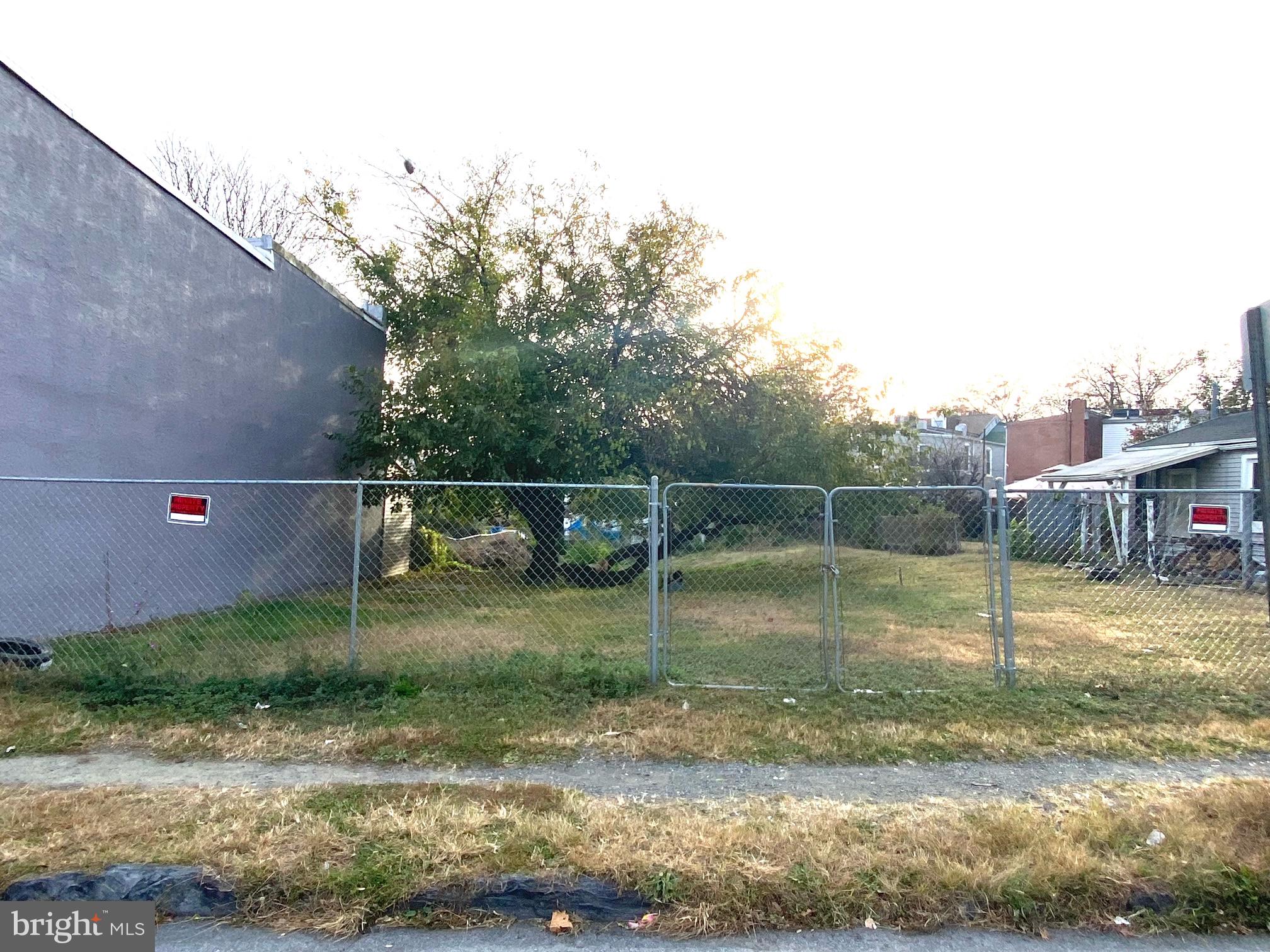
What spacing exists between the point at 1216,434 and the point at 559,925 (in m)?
20.2

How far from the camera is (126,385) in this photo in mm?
9445

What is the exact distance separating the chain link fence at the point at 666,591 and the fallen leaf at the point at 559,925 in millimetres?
3146

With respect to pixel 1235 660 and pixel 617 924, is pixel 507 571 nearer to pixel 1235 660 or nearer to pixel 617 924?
pixel 617 924

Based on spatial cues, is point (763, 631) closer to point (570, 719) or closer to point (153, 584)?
point (570, 719)

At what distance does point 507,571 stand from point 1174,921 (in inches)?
240

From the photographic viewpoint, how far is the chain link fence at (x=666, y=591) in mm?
6754

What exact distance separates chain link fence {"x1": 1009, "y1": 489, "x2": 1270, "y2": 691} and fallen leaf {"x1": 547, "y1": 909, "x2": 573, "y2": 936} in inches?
180

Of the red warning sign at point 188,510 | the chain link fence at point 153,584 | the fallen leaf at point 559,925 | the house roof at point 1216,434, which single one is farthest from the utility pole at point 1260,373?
the house roof at point 1216,434

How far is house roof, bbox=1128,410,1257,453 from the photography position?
17078mm

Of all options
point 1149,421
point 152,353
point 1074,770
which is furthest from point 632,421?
point 1149,421

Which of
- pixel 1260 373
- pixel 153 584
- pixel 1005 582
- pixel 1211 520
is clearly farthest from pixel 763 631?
pixel 153 584

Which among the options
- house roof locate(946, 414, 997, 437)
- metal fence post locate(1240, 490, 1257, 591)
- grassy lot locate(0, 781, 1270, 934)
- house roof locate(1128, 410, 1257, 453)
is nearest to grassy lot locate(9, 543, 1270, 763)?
metal fence post locate(1240, 490, 1257, 591)

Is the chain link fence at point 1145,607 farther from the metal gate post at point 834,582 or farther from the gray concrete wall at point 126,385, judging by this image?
the gray concrete wall at point 126,385

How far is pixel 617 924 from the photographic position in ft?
11.1
